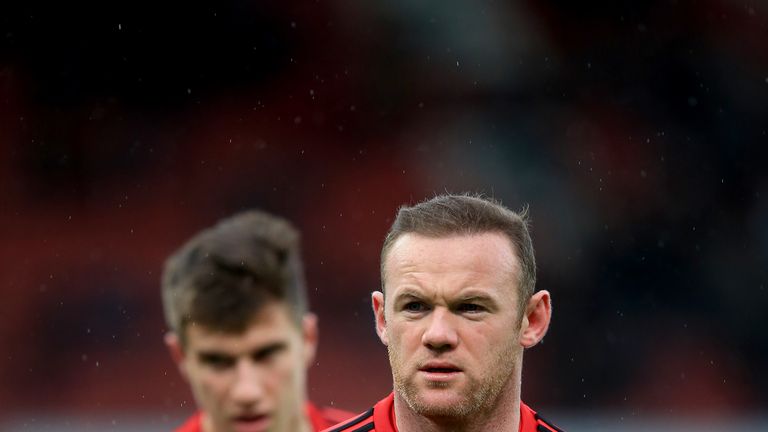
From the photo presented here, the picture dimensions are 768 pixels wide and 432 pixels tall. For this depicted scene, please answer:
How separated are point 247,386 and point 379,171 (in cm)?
603

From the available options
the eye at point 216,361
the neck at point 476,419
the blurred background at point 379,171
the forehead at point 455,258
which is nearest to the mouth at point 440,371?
the neck at point 476,419

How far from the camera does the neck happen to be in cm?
444

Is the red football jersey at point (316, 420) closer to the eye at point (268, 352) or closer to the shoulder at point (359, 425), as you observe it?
the eye at point (268, 352)

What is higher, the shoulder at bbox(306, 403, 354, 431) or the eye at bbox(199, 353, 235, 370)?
the eye at bbox(199, 353, 235, 370)

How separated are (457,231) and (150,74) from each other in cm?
813

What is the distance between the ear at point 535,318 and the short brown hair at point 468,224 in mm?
37

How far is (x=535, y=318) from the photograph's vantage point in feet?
15.3

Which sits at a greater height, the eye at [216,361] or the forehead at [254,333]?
the forehead at [254,333]

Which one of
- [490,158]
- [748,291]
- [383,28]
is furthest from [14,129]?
[748,291]

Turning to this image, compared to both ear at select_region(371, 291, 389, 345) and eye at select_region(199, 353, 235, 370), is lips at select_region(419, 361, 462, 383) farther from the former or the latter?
eye at select_region(199, 353, 235, 370)

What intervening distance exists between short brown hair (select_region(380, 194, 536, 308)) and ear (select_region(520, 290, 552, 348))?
0.12 ft

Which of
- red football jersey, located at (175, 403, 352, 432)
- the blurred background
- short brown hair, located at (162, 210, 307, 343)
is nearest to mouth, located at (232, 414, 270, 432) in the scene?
red football jersey, located at (175, 403, 352, 432)

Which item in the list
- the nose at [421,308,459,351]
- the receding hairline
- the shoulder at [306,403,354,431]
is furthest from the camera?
the shoulder at [306,403,354,431]

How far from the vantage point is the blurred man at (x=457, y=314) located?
431 cm
